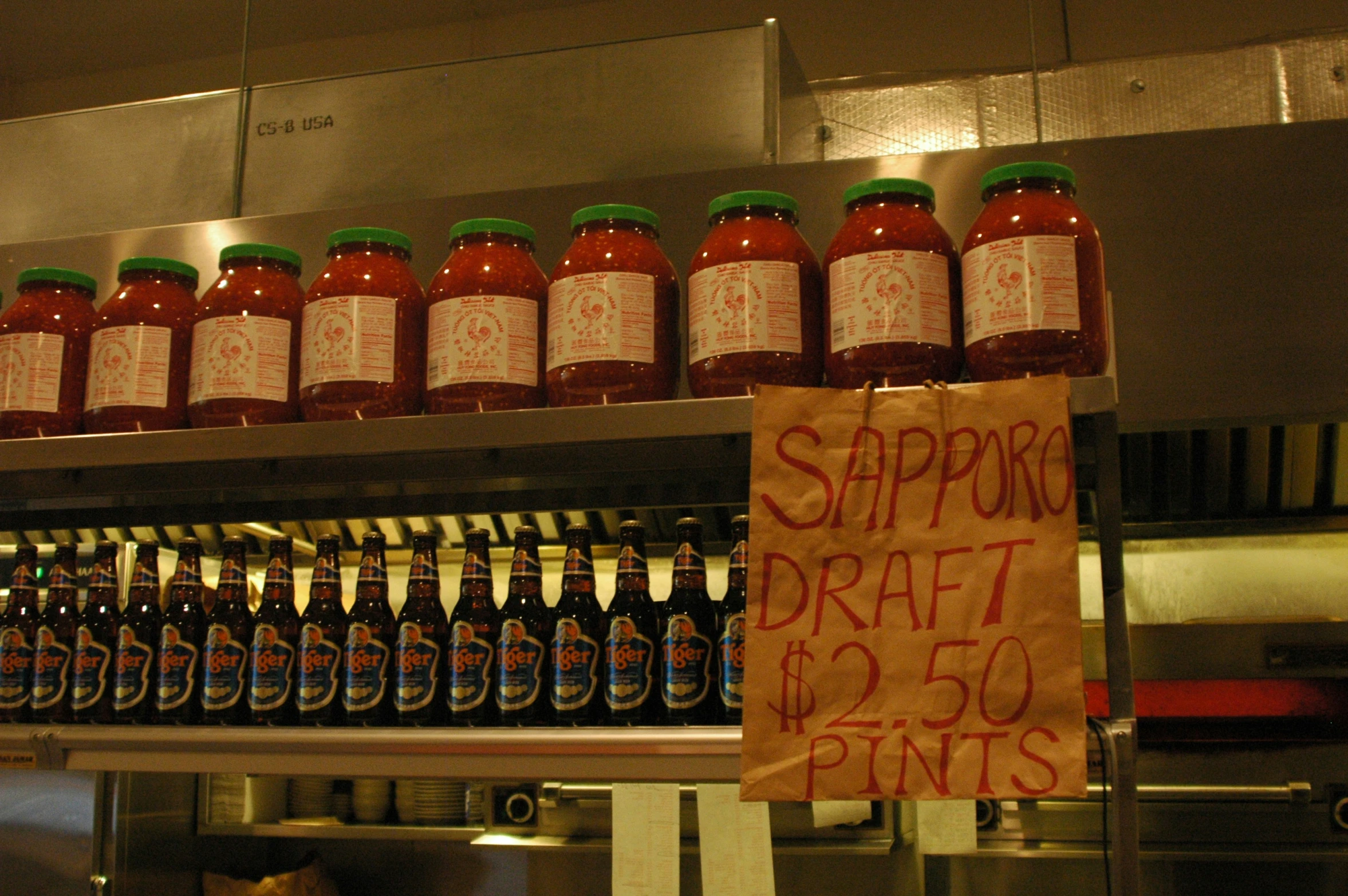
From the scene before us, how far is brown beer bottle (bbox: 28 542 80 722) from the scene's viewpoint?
1.32m

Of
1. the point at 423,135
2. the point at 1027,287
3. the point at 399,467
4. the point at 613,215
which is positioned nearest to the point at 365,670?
the point at 399,467

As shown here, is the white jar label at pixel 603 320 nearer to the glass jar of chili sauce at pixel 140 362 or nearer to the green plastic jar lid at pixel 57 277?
the glass jar of chili sauce at pixel 140 362

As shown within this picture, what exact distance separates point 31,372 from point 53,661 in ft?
1.17

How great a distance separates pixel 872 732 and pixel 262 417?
0.70m

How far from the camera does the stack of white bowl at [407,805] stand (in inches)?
107

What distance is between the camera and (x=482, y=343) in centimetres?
110

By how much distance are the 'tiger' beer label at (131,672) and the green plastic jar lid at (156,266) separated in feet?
1.39

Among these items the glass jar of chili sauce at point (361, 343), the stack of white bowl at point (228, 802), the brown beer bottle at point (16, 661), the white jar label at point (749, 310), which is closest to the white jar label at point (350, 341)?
the glass jar of chili sauce at point (361, 343)

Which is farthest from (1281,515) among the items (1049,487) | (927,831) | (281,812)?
(281,812)

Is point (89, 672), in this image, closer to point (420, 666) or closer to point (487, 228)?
point (420, 666)

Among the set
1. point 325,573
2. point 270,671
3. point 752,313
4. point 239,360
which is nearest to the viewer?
point 752,313

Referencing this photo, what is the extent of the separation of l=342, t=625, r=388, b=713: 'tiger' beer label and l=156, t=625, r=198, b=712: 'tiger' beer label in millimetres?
203

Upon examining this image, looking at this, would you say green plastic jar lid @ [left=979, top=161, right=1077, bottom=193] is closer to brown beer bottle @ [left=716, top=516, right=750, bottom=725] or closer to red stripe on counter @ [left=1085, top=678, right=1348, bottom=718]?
brown beer bottle @ [left=716, top=516, right=750, bottom=725]

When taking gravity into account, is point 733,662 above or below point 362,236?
below
